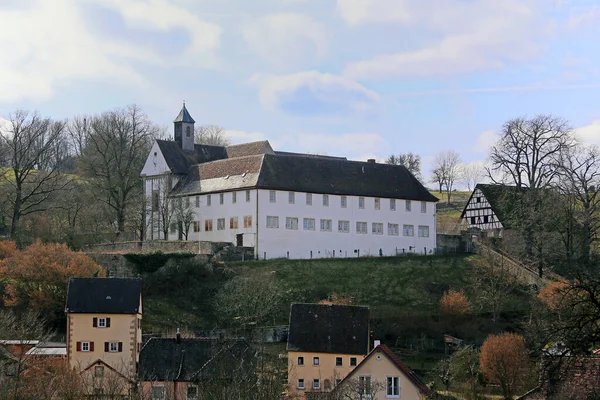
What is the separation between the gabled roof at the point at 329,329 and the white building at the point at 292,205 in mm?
16358

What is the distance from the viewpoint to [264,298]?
66312 millimetres

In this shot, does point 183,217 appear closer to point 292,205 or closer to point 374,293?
point 292,205

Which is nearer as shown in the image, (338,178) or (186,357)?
(186,357)

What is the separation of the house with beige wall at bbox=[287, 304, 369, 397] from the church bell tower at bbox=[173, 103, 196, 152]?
1275 inches

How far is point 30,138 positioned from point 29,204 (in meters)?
4.43

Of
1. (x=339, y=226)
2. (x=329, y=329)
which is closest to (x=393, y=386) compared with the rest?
(x=329, y=329)

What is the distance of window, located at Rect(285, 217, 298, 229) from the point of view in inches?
3027

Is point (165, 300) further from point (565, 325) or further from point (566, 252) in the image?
point (565, 325)

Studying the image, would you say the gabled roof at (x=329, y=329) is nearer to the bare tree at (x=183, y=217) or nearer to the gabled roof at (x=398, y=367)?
the gabled roof at (x=398, y=367)

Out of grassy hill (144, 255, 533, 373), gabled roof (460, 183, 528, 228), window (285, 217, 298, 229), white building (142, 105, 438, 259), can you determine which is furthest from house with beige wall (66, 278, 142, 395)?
gabled roof (460, 183, 528, 228)

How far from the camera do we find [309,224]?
3063 inches

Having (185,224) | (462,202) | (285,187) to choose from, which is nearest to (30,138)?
(185,224)

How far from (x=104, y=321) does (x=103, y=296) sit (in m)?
1.32

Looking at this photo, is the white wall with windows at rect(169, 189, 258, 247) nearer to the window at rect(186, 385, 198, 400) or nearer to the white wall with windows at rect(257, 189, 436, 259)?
the white wall with windows at rect(257, 189, 436, 259)
